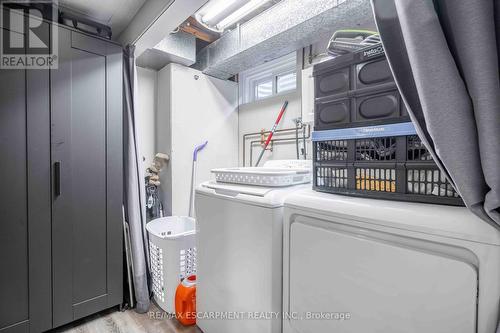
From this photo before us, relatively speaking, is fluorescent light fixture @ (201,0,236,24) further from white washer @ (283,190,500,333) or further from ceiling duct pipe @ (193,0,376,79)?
white washer @ (283,190,500,333)

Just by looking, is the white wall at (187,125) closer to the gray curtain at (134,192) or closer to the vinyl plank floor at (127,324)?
the gray curtain at (134,192)

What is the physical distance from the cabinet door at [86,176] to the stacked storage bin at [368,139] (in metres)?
1.45

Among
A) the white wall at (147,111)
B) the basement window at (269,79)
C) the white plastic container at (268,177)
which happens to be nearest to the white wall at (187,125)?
the white wall at (147,111)

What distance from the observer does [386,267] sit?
0.70 metres

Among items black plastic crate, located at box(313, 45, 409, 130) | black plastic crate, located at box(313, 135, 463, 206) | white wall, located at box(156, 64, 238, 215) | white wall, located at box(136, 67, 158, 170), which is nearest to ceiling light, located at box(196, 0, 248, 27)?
white wall, located at box(156, 64, 238, 215)

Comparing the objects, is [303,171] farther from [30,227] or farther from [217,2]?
[30,227]

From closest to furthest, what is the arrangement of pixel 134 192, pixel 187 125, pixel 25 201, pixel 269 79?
pixel 25 201
pixel 134 192
pixel 187 125
pixel 269 79

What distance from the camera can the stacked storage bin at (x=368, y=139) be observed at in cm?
74

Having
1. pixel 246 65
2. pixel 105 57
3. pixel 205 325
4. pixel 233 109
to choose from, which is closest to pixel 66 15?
pixel 105 57

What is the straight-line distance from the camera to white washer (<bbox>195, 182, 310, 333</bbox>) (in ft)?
3.36

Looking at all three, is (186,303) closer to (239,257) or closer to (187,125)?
(239,257)

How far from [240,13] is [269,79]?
0.81 m

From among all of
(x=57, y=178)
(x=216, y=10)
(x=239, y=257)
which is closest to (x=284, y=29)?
(x=216, y=10)

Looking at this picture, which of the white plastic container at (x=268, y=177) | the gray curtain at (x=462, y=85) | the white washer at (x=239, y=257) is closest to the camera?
the gray curtain at (x=462, y=85)
